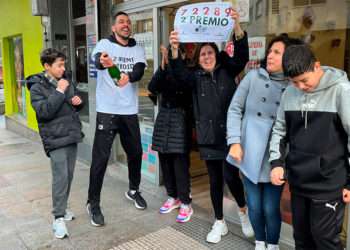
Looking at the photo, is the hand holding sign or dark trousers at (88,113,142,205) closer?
the hand holding sign

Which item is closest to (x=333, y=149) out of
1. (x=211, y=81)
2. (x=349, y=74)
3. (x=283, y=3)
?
(x=349, y=74)

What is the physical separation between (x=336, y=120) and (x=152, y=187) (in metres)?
2.89

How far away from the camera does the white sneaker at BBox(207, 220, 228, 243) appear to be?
3.15 metres

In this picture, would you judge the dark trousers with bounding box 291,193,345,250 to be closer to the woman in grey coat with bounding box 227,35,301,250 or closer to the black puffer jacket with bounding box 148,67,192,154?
the woman in grey coat with bounding box 227,35,301,250

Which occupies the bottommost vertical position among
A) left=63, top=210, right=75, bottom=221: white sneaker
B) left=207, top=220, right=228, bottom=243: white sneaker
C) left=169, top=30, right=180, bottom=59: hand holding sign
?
left=63, top=210, right=75, bottom=221: white sneaker

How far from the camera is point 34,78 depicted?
316cm

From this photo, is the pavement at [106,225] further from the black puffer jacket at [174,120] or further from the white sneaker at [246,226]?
the black puffer jacket at [174,120]

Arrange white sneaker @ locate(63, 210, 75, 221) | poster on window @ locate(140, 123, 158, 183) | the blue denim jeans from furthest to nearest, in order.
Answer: poster on window @ locate(140, 123, 158, 183), white sneaker @ locate(63, 210, 75, 221), the blue denim jeans

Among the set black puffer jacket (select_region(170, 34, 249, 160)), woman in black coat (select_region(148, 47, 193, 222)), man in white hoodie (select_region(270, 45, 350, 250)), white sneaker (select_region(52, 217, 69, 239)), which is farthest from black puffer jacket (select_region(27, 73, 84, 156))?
man in white hoodie (select_region(270, 45, 350, 250))

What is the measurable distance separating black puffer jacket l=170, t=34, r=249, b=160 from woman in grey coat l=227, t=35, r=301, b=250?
0.26m

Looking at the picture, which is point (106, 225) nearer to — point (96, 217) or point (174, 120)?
point (96, 217)

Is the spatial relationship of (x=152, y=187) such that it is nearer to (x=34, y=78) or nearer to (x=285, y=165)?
(x=34, y=78)

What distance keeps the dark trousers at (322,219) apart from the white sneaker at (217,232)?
3.42 ft

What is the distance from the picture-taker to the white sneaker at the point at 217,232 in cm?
315
